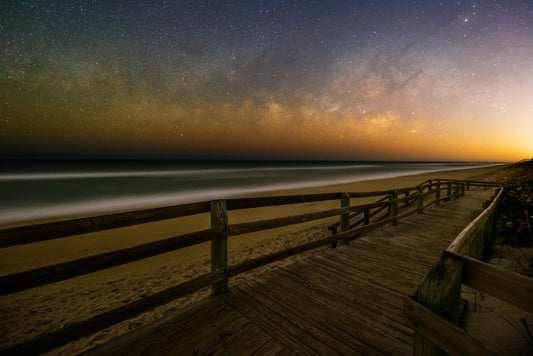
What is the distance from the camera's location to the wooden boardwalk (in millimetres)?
2018

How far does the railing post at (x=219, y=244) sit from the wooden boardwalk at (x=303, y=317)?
0.14m

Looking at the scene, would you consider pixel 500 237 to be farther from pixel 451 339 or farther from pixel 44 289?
pixel 44 289

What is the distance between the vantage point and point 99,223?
6.34ft

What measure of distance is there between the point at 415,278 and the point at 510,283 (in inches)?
107

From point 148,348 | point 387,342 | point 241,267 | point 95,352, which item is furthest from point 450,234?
point 95,352

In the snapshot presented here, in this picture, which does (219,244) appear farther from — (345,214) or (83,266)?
(345,214)

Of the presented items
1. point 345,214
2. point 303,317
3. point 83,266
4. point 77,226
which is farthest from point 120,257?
point 345,214

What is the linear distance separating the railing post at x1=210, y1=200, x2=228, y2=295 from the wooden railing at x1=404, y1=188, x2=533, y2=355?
1.84 metres

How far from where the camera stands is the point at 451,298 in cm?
116

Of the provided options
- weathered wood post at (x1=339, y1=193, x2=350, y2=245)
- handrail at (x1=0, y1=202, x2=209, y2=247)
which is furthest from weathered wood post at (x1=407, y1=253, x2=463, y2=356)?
weathered wood post at (x1=339, y1=193, x2=350, y2=245)

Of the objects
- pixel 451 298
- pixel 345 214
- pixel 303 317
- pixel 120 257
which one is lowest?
pixel 303 317

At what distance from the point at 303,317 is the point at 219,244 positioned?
3.95 ft

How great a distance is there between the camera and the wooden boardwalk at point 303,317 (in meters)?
2.02

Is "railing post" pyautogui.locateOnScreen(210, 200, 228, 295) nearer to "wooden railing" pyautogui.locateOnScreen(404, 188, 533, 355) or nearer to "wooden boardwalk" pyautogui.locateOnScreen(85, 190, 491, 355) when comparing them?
"wooden boardwalk" pyautogui.locateOnScreen(85, 190, 491, 355)
